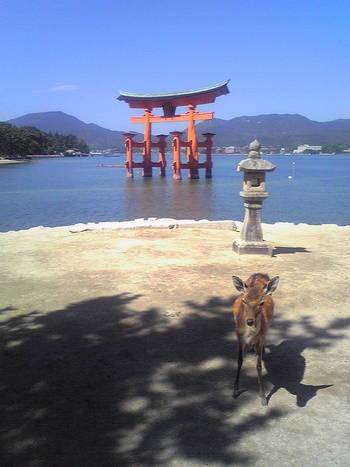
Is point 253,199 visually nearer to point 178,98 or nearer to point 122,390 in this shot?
point 122,390

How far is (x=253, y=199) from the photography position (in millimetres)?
7516

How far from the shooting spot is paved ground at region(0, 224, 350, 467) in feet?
8.46

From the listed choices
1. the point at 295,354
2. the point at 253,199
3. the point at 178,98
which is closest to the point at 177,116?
the point at 178,98

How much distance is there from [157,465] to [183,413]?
0.51 m

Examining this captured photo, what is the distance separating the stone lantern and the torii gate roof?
108 ft

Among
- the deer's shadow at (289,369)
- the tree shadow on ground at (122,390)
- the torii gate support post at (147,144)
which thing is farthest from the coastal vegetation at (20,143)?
the deer's shadow at (289,369)

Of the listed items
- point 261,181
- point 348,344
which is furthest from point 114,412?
point 261,181

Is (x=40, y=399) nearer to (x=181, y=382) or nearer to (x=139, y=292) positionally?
(x=181, y=382)

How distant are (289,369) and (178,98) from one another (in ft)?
128

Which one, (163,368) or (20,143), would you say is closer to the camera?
(163,368)

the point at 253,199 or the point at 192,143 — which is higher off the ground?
the point at 192,143

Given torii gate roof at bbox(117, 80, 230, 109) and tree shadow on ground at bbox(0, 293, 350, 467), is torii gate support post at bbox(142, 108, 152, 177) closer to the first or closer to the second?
torii gate roof at bbox(117, 80, 230, 109)

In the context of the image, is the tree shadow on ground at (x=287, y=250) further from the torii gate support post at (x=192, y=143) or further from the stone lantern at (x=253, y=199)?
the torii gate support post at (x=192, y=143)

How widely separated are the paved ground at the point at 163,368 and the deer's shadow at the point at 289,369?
1cm
